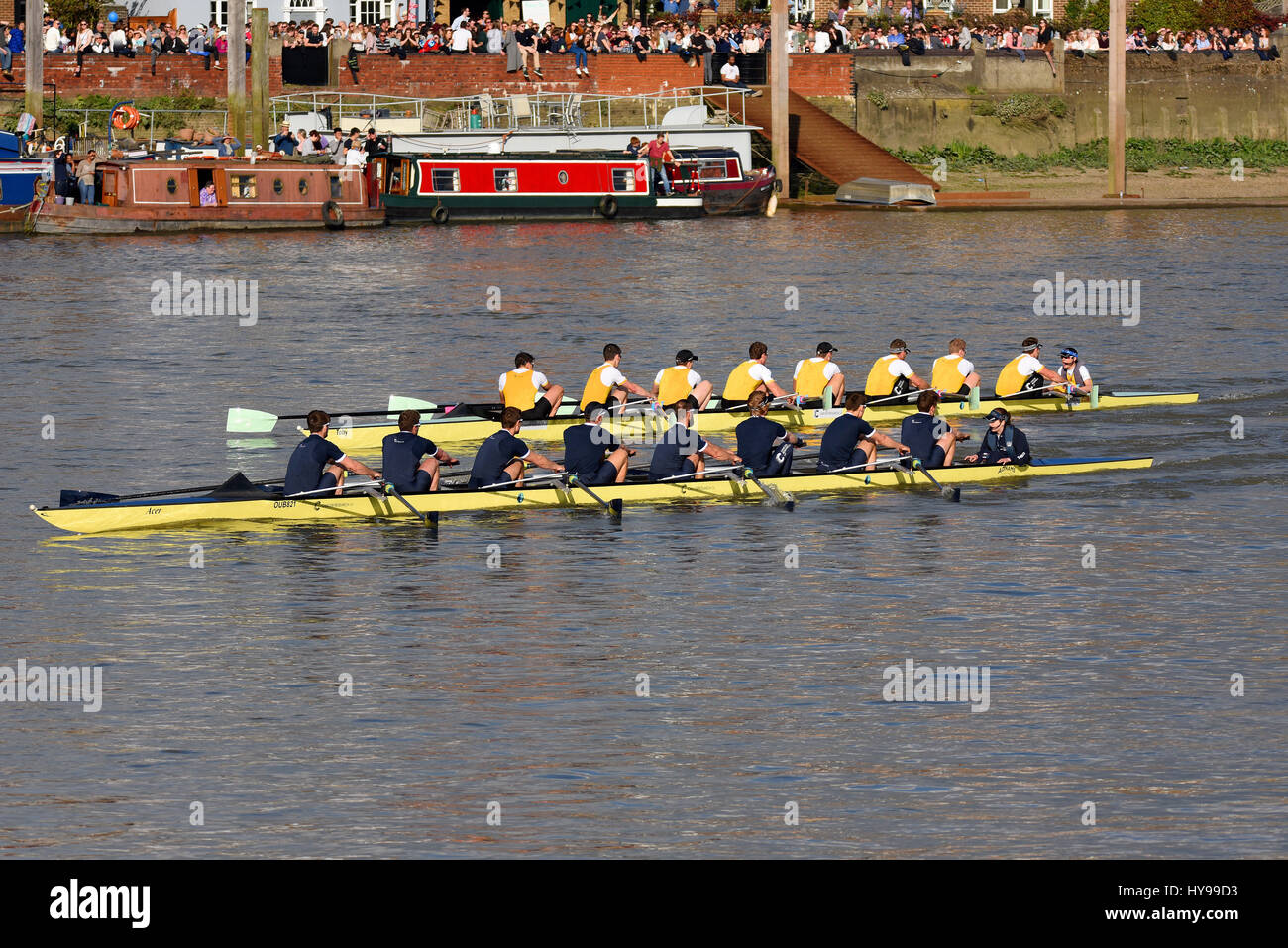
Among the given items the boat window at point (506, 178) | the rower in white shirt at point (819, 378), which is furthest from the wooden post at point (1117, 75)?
the rower in white shirt at point (819, 378)

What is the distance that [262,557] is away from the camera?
21375 mm

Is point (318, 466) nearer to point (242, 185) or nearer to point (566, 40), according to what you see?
point (242, 185)

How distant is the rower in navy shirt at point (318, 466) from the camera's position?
22.1 m

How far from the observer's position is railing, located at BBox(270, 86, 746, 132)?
5978 centimetres

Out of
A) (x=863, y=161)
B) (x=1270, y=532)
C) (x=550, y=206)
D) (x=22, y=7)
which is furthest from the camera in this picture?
(x=22, y=7)

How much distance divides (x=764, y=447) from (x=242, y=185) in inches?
1343

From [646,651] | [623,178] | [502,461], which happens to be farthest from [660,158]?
[646,651]

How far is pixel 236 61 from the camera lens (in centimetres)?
5538

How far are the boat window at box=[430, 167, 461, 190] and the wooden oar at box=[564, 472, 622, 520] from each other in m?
35.0

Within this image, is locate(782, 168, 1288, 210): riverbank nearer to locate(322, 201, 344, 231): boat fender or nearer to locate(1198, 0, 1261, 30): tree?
locate(1198, 0, 1261, 30): tree

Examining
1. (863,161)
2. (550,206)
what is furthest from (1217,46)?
(550,206)

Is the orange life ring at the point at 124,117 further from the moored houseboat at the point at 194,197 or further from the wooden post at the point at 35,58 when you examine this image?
the moored houseboat at the point at 194,197
